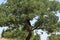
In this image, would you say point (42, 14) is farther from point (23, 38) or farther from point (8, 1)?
point (23, 38)

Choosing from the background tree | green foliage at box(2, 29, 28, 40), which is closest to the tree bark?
the background tree

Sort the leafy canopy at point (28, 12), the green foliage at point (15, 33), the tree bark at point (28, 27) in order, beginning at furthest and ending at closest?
1. the green foliage at point (15, 33)
2. the tree bark at point (28, 27)
3. the leafy canopy at point (28, 12)

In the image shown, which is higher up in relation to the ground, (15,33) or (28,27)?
(15,33)

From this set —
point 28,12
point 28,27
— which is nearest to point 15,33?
point 28,27

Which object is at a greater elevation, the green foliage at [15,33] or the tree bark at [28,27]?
the green foliage at [15,33]

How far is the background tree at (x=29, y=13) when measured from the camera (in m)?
20.7

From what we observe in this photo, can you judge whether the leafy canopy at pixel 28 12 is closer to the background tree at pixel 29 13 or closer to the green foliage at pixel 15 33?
the background tree at pixel 29 13

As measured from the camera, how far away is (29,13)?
20969 millimetres

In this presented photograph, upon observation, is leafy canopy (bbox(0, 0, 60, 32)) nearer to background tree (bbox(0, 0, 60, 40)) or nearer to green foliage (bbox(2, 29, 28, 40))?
background tree (bbox(0, 0, 60, 40))

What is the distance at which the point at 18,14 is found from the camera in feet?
Result: 69.5

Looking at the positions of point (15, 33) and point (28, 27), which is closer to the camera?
point (28, 27)

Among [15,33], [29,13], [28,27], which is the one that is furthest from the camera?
[15,33]

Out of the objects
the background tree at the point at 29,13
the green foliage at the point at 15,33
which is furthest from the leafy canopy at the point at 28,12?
the green foliage at the point at 15,33

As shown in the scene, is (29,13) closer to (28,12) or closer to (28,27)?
(28,12)
